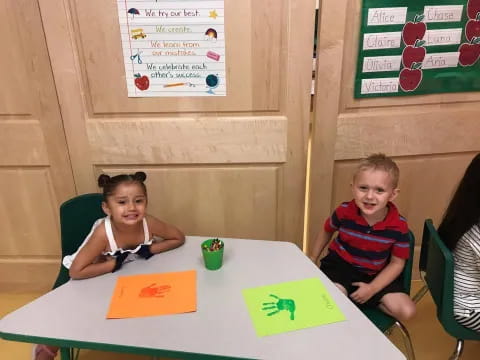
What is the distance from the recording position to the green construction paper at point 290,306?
1.11m

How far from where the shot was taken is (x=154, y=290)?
1270mm

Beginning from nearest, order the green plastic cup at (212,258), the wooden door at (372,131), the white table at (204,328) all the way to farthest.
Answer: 1. the white table at (204,328)
2. the green plastic cup at (212,258)
3. the wooden door at (372,131)

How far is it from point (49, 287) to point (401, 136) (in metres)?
2.14

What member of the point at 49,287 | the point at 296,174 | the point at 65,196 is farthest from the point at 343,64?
the point at 49,287

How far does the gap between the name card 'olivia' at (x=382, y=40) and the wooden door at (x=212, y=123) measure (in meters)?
0.27

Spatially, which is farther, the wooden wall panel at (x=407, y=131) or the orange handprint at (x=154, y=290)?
the wooden wall panel at (x=407, y=131)

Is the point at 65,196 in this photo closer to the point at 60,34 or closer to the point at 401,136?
the point at 60,34

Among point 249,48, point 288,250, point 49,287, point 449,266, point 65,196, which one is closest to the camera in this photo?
point 449,266

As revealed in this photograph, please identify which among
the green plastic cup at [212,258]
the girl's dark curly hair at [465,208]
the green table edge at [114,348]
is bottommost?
the green table edge at [114,348]

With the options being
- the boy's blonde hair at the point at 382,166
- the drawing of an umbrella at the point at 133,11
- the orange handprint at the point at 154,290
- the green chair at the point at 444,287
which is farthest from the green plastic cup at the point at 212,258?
the drawing of an umbrella at the point at 133,11

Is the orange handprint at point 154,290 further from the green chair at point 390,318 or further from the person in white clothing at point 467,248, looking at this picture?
the person in white clothing at point 467,248

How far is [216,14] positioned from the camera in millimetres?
1683

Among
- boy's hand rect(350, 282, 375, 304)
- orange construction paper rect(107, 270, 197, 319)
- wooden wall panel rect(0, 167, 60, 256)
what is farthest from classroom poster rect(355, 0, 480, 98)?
wooden wall panel rect(0, 167, 60, 256)

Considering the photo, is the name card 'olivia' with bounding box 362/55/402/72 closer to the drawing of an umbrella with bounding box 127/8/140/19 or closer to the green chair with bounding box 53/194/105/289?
the drawing of an umbrella with bounding box 127/8/140/19
